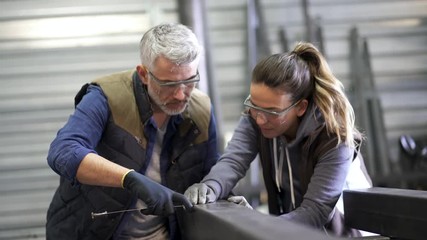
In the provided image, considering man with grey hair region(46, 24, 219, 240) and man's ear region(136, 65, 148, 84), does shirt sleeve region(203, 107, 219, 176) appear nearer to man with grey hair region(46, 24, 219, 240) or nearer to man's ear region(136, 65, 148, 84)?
man with grey hair region(46, 24, 219, 240)

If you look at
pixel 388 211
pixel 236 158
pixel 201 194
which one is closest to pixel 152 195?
pixel 201 194

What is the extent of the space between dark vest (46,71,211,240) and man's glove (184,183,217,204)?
0.20 m

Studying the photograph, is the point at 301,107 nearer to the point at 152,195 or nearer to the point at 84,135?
the point at 152,195

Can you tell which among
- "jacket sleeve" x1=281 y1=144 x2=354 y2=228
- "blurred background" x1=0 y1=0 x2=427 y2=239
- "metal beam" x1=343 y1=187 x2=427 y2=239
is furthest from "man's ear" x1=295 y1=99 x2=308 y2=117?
"blurred background" x1=0 y1=0 x2=427 y2=239

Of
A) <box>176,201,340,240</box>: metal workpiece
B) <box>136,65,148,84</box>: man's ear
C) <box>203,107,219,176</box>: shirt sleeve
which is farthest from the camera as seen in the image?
<box>203,107,219,176</box>: shirt sleeve

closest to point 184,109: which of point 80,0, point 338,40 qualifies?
point 80,0

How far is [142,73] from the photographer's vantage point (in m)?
2.09

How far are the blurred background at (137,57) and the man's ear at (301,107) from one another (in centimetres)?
266

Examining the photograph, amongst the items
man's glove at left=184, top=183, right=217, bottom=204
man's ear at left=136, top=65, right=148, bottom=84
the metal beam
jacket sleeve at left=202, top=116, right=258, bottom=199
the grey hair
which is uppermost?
the grey hair

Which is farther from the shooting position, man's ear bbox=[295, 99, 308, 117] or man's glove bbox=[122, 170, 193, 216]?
man's ear bbox=[295, 99, 308, 117]

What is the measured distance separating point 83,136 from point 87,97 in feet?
0.59

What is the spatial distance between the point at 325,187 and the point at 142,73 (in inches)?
29.3

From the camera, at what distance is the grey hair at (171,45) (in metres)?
1.95

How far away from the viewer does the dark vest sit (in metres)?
2.05
